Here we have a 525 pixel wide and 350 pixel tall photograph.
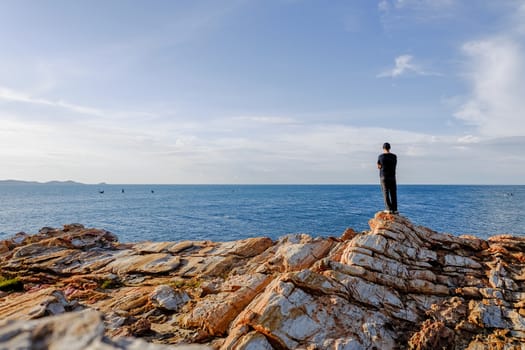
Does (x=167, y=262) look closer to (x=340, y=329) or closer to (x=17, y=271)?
(x=17, y=271)

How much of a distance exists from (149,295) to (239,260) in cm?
806

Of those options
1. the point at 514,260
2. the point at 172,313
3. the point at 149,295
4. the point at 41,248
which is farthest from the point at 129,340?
the point at 41,248

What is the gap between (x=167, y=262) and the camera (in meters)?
23.8

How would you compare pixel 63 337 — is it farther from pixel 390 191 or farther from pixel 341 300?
pixel 390 191

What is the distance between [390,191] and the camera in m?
18.9

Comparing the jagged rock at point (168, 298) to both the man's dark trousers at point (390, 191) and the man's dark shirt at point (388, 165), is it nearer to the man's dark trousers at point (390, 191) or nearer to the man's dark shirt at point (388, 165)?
the man's dark trousers at point (390, 191)

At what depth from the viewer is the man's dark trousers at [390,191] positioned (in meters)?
18.8

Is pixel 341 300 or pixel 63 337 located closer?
pixel 63 337

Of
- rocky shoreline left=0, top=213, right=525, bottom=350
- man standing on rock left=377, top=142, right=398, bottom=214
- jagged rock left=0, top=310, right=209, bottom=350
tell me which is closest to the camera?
jagged rock left=0, top=310, right=209, bottom=350

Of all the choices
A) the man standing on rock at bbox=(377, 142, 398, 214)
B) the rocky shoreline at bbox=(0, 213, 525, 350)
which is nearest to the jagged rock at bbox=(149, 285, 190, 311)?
the rocky shoreline at bbox=(0, 213, 525, 350)

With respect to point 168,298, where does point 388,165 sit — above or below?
above

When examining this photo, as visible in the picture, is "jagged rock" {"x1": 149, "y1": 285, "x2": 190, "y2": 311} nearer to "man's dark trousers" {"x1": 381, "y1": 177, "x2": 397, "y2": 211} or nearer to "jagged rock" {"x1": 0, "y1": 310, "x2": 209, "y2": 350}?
"man's dark trousers" {"x1": 381, "y1": 177, "x2": 397, "y2": 211}

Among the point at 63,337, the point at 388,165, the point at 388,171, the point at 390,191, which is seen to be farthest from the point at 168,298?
the point at 388,165

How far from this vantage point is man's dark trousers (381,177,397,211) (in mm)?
18750
